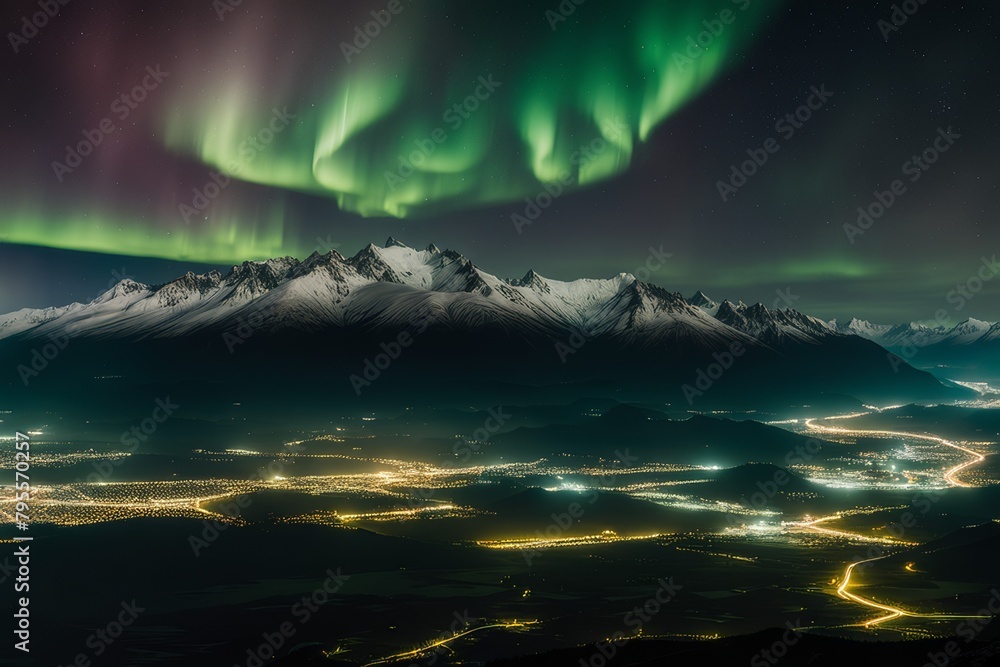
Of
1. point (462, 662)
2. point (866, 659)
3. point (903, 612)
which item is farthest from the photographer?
point (903, 612)

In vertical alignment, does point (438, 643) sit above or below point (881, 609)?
below

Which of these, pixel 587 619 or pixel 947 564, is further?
pixel 947 564

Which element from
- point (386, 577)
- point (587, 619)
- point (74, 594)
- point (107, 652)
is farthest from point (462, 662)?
point (74, 594)

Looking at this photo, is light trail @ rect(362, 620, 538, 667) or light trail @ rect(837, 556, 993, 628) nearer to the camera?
light trail @ rect(362, 620, 538, 667)

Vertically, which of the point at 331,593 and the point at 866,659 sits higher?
the point at 866,659

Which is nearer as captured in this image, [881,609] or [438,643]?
[438,643]

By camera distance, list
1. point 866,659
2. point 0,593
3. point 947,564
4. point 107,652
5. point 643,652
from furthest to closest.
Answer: point 947,564, point 0,593, point 107,652, point 643,652, point 866,659

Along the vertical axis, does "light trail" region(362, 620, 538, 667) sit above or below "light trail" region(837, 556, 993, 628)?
below

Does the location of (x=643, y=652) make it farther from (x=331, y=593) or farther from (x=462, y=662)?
(x=331, y=593)

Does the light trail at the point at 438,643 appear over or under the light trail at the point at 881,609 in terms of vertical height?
under

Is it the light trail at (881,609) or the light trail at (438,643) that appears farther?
the light trail at (881,609)
